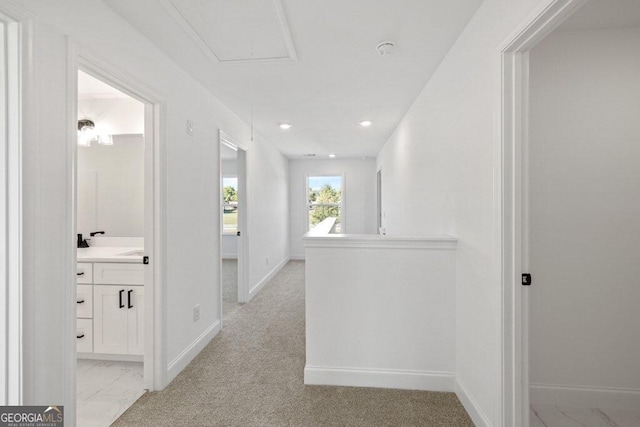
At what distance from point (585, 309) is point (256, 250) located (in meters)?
3.67

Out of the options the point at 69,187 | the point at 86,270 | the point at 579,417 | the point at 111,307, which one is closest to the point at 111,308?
the point at 111,307

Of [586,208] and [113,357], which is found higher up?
[586,208]

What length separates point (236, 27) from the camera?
1.86 metres

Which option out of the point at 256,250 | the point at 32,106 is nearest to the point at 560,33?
the point at 32,106

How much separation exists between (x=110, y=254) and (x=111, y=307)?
0.53 meters

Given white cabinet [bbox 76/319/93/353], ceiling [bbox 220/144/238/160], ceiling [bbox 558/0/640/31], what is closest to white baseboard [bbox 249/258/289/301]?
white cabinet [bbox 76/319/93/353]

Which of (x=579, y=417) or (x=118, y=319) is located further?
(x=118, y=319)

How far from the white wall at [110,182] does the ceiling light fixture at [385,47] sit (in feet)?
7.88

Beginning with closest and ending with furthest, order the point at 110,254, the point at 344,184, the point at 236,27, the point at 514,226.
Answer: the point at 514,226 < the point at 236,27 < the point at 110,254 < the point at 344,184

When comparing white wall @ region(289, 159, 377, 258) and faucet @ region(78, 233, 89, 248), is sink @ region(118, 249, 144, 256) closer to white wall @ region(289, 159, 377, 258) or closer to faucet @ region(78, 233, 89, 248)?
faucet @ region(78, 233, 89, 248)

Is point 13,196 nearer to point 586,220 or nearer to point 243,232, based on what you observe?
point 243,232

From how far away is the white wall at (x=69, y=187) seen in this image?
1292 millimetres

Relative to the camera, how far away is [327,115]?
3.74m

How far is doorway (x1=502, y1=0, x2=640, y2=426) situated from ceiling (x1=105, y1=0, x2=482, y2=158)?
77 centimetres
